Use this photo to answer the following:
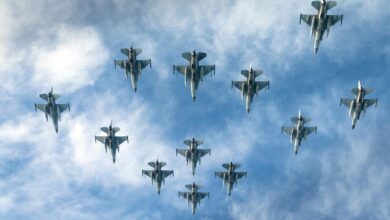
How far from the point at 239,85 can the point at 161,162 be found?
79.8ft

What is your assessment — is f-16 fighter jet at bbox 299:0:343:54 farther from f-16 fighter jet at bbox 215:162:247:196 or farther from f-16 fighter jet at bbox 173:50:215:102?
f-16 fighter jet at bbox 215:162:247:196

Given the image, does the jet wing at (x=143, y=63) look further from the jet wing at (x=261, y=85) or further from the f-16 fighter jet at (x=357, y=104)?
the f-16 fighter jet at (x=357, y=104)

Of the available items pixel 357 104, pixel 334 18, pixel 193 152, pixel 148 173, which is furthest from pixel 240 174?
pixel 334 18

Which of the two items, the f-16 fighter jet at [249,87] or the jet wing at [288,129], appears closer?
the f-16 fighter jet at [249,87]

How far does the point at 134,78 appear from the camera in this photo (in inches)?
5502

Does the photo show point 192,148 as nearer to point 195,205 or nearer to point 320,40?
point 195,205

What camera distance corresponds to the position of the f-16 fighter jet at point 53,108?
139 metres

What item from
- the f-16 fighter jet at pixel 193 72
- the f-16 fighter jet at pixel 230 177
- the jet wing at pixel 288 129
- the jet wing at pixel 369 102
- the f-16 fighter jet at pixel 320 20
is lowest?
the f-16 fighter jet at pixel 230 177

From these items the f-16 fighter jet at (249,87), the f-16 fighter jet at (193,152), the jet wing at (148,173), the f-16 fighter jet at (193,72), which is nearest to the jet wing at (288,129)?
the f-16 fighter jet at (249,87)

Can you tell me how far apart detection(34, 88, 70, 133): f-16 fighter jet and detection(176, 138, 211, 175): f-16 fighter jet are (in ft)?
86.9

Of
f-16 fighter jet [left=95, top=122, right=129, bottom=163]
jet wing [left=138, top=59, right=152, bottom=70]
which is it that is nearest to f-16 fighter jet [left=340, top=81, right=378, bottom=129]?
jet wing [left=138, top=59, right=152, bottom=70]

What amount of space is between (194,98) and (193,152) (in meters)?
12.1

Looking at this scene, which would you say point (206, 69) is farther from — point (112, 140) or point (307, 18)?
point (112, 140)

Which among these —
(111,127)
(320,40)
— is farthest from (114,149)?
(320,40)
